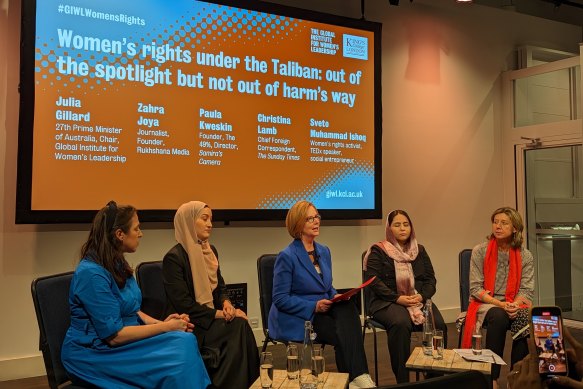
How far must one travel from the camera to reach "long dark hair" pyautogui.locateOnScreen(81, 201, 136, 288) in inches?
104

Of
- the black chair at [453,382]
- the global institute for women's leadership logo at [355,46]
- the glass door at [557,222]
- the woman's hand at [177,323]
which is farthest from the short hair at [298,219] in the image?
the glass door at [557,222]

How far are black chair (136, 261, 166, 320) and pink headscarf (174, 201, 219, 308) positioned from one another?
0.76ft

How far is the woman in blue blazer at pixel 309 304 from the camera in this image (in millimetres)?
3373

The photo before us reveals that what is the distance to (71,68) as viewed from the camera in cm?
411

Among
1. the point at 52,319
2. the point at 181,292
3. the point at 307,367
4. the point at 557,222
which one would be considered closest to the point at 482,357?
the point at 307,367

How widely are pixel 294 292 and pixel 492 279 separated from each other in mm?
1336

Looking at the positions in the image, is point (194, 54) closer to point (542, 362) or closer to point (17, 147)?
point (17, 147)

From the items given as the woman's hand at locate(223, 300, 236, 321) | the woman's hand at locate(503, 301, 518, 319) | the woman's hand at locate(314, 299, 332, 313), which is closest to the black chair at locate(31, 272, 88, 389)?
the woman's hand at locate(223, 300, 236, 321)

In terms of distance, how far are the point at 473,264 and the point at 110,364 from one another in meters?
2.49

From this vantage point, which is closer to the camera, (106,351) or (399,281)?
(106,351)

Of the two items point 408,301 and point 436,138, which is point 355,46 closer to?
point 436,138

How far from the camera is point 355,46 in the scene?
536cm

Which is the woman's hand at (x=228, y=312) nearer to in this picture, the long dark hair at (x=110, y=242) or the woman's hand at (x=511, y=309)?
the long dark hair at (x=110, y=242)

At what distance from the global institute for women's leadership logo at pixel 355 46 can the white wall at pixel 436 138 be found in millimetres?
325
